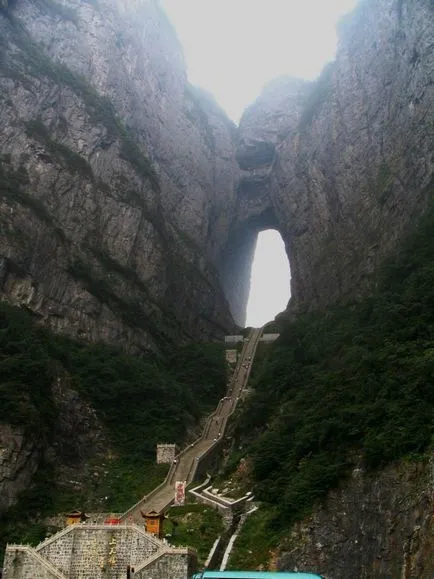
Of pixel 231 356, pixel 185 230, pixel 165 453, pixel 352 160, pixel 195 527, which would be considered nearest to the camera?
pixel 195 527

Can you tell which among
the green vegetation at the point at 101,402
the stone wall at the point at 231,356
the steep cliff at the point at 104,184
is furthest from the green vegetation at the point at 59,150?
the stone wall at the point at 231,356

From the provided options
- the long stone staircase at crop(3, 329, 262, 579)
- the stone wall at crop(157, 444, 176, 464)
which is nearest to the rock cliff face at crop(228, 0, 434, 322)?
the stone wall at crop(157, 444, 176, 464)

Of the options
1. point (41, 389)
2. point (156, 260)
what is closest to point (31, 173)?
point (156, 260)

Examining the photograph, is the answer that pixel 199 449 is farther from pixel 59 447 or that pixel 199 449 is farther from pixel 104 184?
pixel 104 184

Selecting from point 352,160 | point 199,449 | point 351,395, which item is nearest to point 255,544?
point 351,395

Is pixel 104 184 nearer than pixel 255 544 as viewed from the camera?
No

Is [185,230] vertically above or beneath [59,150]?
above

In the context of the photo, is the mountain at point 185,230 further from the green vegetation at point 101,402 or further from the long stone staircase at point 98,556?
the long stone staircase at point 98,556
